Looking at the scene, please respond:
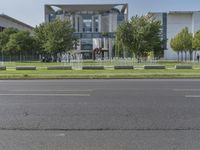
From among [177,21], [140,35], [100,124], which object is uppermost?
[177,21]

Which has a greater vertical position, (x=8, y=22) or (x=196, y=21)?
(x=196, y=21)

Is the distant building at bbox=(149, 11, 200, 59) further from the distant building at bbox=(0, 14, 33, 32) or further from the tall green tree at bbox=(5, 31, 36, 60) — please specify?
the tall green tree at bbox=(5, 31, 36, 60)

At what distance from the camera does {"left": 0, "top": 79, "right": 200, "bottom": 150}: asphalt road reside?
23.8ft

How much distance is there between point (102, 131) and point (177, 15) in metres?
145

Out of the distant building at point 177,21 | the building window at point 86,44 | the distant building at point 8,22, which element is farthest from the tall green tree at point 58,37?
the building window at point 86,44

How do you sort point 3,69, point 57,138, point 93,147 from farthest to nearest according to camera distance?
1. point 3,69
2. point 57,138
3. point 93,147

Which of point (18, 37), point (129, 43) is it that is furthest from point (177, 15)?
point (129, 43)

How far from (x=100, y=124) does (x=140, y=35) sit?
55653 millimetres

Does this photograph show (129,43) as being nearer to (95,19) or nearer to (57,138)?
(57,138)

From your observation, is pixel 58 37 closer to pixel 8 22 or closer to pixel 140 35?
pixel 140 35

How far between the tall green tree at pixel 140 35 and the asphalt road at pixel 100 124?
167ft

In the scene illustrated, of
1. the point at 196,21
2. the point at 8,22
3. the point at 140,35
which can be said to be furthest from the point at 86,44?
the point at 140,35

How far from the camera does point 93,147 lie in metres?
6.97

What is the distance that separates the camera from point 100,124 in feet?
29.8
